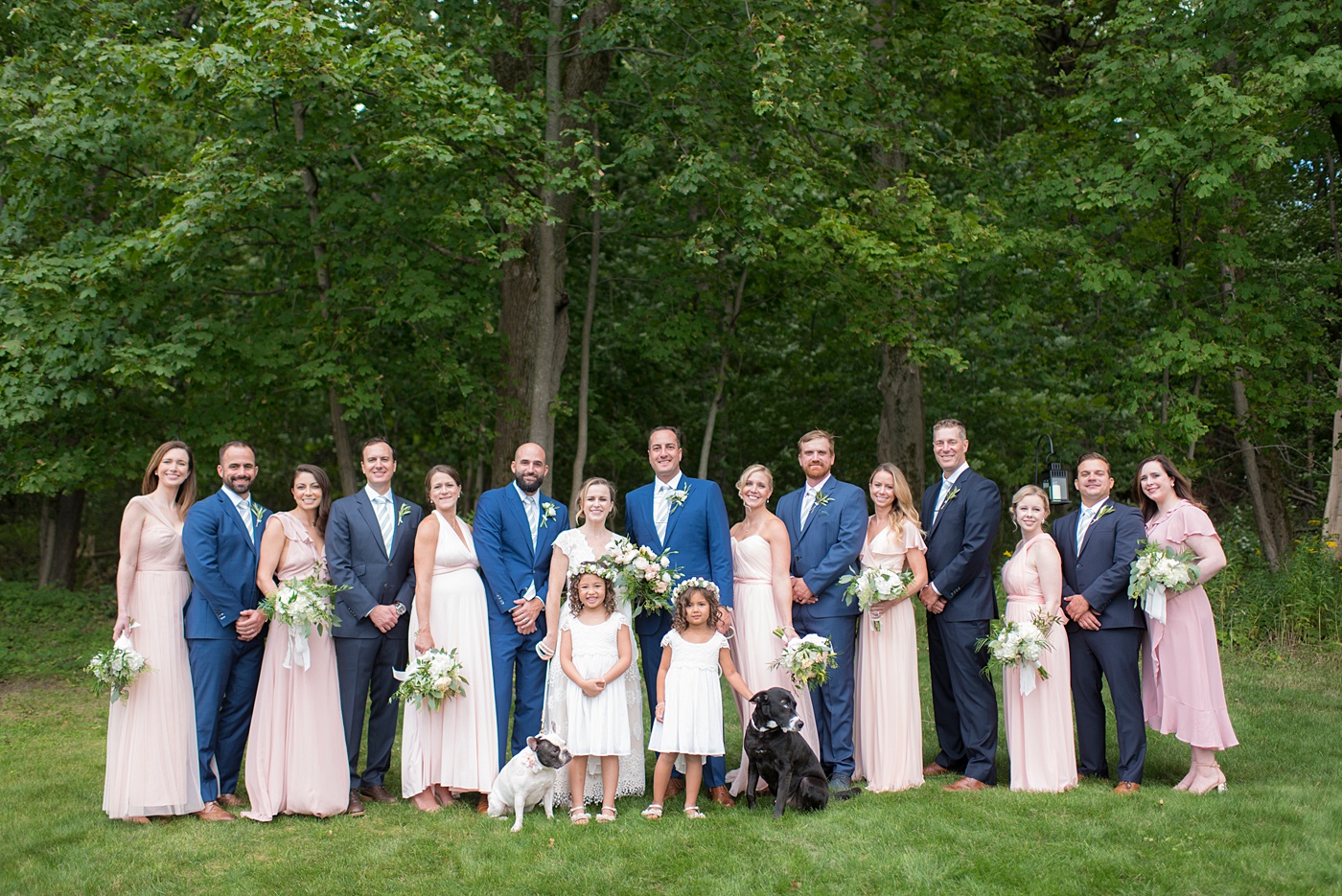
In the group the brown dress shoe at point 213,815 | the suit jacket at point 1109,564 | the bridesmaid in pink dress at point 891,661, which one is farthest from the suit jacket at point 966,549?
the brown dress shoe at point 213,815

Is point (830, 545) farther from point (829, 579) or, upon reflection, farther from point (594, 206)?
point (594, 206)

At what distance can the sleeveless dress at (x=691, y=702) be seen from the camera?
626 cm

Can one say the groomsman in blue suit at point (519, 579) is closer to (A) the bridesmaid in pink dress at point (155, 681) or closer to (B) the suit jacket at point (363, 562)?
(B) the suit jacket at point (363, 562)

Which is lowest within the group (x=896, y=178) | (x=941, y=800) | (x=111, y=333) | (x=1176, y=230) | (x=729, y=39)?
(x=941, y=800)

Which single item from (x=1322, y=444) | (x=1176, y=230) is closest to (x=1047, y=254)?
(x=1176, y=230)

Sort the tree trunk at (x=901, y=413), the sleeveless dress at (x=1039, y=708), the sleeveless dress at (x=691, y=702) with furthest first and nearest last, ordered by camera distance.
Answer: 1. the tree trunk at (x=901, y=413)
2. the sleeveless dress at (x=1039, y=708)
3. the sleeveless dress at (x=691, y=702)

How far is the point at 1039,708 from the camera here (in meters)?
6.62

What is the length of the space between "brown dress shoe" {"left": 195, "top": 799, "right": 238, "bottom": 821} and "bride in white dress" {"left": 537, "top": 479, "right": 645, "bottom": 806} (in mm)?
1945

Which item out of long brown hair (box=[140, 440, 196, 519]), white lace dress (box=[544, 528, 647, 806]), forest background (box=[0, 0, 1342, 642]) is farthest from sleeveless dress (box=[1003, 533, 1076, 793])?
forest background (box=[0, 0, 1342, 642])

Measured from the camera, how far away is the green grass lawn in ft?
17.1

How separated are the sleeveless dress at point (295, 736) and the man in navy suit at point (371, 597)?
135mm

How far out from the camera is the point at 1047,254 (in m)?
14.3

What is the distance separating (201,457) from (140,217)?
308 centimetres

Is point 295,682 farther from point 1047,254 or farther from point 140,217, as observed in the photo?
point 1047,254
